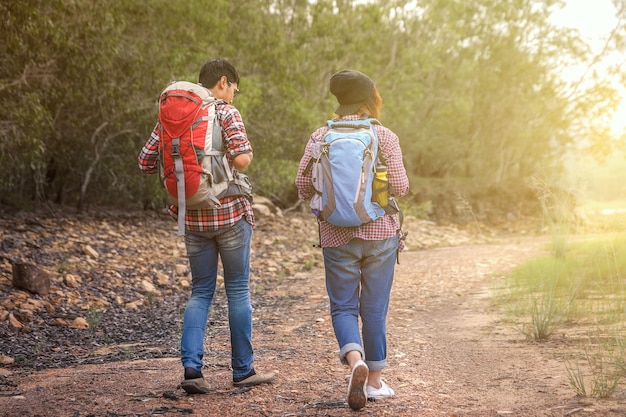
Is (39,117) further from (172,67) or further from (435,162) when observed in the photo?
(435,162)

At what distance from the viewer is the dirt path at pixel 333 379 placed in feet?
12.9

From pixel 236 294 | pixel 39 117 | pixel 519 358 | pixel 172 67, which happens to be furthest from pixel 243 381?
pixel 172 67

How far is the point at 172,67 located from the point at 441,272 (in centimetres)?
801

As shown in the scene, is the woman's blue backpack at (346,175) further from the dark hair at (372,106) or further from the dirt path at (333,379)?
the dirt path at (333,379)

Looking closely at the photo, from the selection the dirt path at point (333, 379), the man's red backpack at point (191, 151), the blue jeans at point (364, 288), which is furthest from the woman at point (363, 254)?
the man's red backpack at point (191, 151)

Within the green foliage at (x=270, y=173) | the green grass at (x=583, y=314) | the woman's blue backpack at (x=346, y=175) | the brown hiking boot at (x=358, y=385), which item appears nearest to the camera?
the brown hiking boot at (x=358, y=385)

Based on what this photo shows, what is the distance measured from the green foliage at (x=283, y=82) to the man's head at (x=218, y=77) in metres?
5.00

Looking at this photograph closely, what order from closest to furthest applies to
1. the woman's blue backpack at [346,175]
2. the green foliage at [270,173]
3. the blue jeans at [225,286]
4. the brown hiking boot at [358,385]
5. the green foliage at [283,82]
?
the brown hiking boot at [358,385]
the woman's blue backpack at [346,175]
the blue jeans at [225,286]
the green foliage at [283,82]
the green foliage at [270,173]

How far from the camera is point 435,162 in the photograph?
33.8m

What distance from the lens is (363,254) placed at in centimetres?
403

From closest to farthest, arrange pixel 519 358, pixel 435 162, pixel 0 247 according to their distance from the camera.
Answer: pixel 519 358 < pixel 0 247 < pixel 435 162

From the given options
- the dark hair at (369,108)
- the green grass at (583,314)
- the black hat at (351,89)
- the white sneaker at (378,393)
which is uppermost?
the black hat at (351,89)

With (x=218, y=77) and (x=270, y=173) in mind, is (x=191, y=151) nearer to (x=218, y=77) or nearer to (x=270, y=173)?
(x=218, y=77)

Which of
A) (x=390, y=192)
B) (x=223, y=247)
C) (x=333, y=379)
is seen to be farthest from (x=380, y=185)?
(x=333, y=379)
